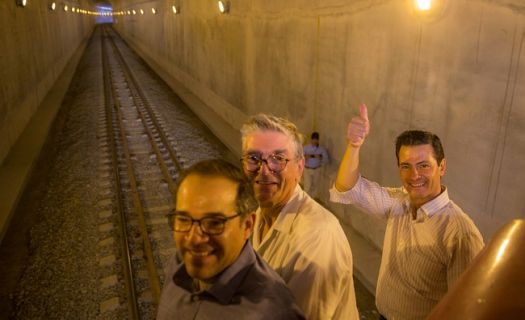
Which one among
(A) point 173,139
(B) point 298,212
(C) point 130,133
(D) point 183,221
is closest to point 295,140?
→ (B) point 298,212

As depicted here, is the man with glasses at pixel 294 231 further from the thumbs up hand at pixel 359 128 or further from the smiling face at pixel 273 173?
the thumbs up hand at pixel 359 128

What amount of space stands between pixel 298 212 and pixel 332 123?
510 cm

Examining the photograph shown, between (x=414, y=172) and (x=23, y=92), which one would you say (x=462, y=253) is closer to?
(x=414, y=172)

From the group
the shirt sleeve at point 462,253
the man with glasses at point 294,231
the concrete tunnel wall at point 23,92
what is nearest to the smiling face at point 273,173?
the man with glasses at point 294,231

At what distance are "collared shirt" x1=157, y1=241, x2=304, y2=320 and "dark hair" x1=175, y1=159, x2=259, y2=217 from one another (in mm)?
179

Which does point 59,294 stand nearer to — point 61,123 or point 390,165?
point 390,165

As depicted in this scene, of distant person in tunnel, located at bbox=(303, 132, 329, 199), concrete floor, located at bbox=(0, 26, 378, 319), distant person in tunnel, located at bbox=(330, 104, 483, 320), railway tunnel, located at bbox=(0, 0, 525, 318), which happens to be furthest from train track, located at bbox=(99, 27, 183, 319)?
distant person in tunnel, located at bbox=(330, 104, 483, 320)

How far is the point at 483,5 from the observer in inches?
163

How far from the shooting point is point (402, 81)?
18.0 ft

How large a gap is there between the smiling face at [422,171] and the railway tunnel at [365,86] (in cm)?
162

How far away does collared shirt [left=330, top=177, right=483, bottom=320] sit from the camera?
2.57 metres

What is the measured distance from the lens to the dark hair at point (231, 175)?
1848 mm

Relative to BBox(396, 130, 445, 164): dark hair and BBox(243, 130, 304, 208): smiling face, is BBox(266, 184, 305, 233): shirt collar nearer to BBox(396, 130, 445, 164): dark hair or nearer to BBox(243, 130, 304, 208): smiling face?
BBox(243, 130, 304, 208): smiling face

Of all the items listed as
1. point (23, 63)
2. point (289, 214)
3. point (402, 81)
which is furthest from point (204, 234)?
point (23, 63)
